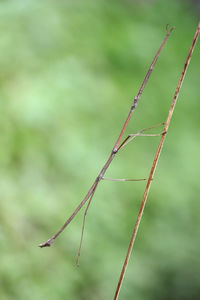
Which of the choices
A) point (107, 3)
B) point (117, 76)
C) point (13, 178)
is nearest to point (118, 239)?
point (13, 178)

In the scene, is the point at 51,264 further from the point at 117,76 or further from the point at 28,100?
the point at 117,76

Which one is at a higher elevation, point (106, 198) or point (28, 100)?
point (28, 100)

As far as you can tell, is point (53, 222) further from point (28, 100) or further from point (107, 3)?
point (107, 3)

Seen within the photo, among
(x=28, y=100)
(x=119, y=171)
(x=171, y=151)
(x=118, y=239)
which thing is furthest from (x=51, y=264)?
(x=171, y=151)

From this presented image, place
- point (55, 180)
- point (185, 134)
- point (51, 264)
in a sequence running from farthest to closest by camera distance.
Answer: point (185, 134) < point (55, 180) < point (51, 264)

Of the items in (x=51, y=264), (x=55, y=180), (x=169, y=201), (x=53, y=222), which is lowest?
(x=51, y=264)

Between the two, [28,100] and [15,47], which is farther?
[15,47]

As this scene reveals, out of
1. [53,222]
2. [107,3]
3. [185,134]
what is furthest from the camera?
[107,3]
